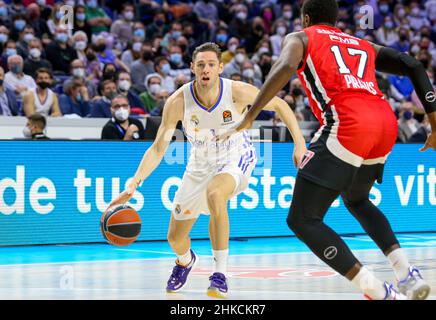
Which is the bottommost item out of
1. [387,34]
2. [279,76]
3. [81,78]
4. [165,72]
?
[165,72]

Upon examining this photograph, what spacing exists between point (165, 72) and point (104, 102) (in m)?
2.34

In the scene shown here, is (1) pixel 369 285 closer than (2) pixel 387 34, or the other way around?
(1) pixel 369 285

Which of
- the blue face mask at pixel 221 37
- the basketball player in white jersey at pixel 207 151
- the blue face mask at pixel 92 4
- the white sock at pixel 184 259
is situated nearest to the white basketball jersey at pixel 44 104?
the blue face mask at pixel 92 4

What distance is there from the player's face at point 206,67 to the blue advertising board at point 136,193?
4.41m

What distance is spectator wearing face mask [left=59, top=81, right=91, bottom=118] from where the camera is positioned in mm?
14298

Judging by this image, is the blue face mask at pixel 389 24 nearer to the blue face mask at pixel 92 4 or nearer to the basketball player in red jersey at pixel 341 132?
the blue face mask at pixel 92 4

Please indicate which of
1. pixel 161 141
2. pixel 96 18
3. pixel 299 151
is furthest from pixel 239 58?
pixel 299 151

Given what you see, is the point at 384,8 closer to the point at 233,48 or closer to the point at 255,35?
the point at 255,35

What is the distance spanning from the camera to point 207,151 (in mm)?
7539

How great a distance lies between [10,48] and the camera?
49.3 ft

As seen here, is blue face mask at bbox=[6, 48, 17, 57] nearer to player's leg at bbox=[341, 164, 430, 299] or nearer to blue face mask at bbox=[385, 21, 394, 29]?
blue face mask at bbox=[385, 21, 394, 29]

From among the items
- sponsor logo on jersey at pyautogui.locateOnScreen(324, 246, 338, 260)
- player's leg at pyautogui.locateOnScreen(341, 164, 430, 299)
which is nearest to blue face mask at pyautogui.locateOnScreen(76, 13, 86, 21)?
player's leg at pyautogui.locateOnScreen(341, 164, 430, 299)

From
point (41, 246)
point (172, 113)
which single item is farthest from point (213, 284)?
point (41, 246)

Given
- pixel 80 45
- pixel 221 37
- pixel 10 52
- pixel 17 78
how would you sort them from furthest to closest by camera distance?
pixel 221 37
pixel 80 45
pixel 10 52
pixel 17 78
